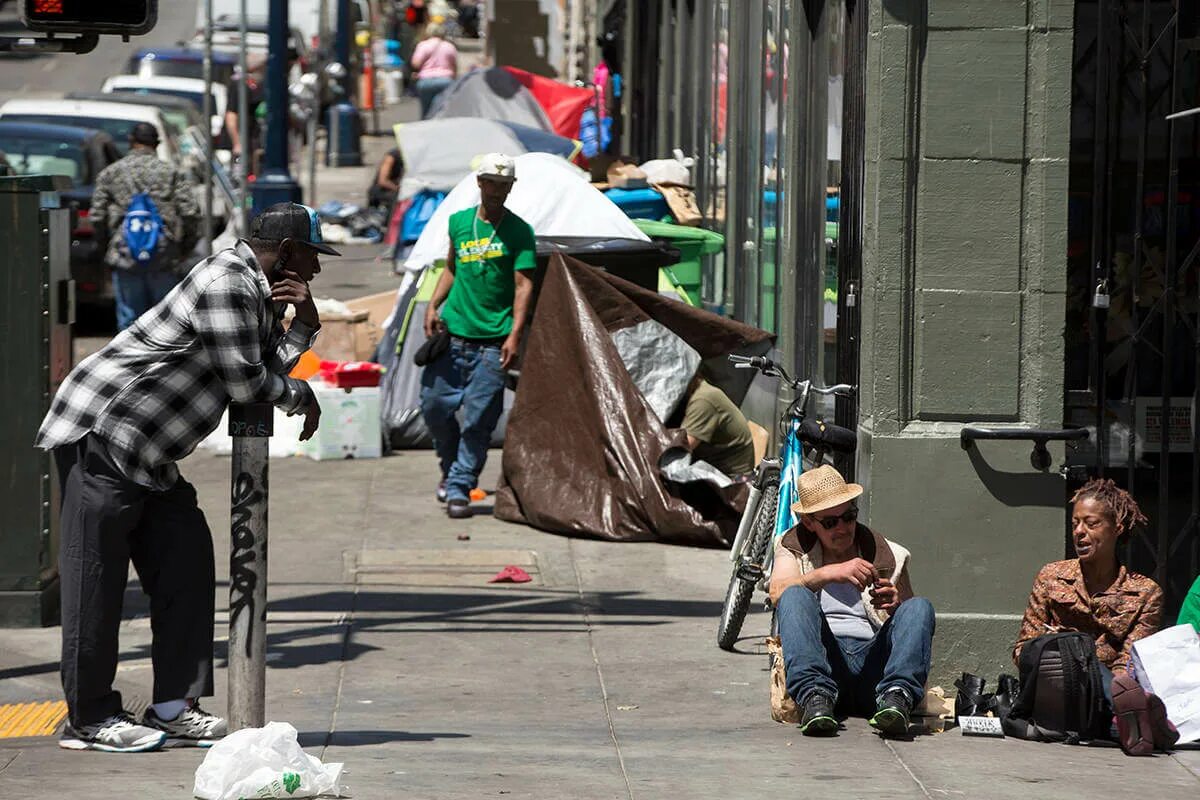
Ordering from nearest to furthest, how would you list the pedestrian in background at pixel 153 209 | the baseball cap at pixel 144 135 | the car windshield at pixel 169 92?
the pedestrian in background at pixel 153 209 → the baseball cap at pixel 144 135 → the car windshield at pixel 169 92

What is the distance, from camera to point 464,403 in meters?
10.9

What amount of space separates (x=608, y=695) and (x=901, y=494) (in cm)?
130

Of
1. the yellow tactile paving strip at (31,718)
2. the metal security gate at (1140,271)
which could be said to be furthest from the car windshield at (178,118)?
the yellow tactile paving strip at (31,718)

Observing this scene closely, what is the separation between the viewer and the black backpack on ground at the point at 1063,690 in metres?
6.67

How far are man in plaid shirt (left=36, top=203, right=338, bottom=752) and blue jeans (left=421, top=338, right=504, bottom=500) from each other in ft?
14.2

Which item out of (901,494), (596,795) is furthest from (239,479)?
(901,494)

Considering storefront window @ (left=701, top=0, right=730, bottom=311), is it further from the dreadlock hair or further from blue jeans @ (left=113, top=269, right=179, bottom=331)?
the dreadlock hair

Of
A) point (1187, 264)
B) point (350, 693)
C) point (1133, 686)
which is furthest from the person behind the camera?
point (1187, 264)

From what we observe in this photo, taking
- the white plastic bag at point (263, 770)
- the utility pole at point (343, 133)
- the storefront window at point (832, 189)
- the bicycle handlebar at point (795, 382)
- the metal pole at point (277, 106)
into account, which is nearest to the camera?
the white plastic bag at point (263, 770)

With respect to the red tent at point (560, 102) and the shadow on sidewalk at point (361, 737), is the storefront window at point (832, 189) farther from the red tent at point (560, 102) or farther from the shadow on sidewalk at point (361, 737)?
the red tent at point (560, 102)

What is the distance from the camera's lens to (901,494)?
292 inches

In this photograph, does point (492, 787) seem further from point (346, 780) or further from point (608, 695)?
point (608, 695)

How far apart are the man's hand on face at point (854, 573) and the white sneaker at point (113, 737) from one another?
2.29 metres

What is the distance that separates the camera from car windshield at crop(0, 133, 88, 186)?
18469 millimetres
